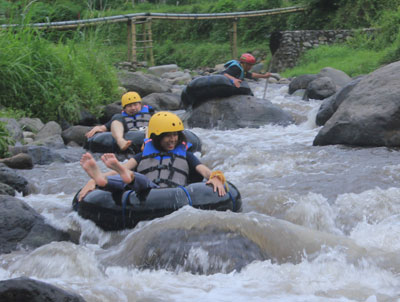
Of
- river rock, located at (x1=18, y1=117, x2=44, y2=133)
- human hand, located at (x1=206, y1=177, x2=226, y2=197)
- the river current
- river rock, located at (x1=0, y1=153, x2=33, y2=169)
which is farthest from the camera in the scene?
river rock, located at (x1=18, y1=117, x2=44, y2=133)

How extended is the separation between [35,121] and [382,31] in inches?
472

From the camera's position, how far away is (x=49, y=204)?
554cm

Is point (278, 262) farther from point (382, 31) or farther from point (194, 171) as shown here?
point (382, 31)

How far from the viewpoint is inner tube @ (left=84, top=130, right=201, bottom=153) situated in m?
7.61

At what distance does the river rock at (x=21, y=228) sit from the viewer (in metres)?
4.30

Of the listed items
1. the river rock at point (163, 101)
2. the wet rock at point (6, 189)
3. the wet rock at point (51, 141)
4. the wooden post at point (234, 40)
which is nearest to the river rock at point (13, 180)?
the wet rock at point (6, 189)

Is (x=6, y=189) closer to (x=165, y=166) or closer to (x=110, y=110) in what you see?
(x=165, y=166)

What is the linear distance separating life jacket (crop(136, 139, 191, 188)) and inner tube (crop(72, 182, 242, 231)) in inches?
14.1

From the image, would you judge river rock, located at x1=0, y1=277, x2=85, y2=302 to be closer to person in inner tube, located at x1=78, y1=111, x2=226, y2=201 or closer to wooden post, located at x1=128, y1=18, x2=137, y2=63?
person in inner tube, located at x1=78, y1=111, x2=226, y2=201

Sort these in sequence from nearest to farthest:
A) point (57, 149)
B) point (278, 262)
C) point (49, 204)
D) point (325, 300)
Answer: point (325, 300) → point (278, 262) → point (49, 204) → point (57, 149)

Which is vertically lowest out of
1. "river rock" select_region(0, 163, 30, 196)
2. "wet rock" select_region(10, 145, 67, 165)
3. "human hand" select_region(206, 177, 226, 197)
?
"wet rock" select_region(10, 145, 67, 165)

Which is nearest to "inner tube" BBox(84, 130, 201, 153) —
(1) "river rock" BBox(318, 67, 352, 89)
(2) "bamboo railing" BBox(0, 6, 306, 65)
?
(1) "river rock" BBox(318, 67, 352, 89)

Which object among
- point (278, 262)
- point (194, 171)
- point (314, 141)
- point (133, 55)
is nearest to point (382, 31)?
point (133, 55)

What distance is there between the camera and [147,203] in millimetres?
4465
